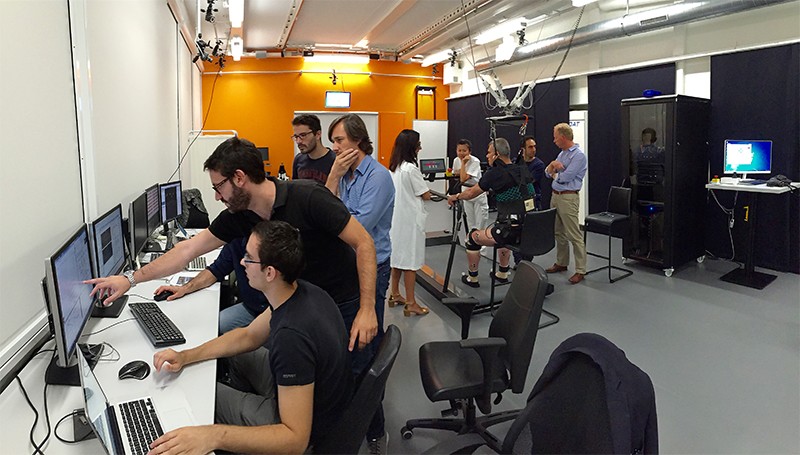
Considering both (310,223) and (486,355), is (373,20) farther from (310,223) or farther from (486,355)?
(486,355)

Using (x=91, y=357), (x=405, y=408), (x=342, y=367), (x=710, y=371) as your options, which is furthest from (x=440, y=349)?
(x=710, y=371)

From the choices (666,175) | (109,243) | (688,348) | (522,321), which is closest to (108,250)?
(109,243)

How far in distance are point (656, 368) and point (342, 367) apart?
2331 mm

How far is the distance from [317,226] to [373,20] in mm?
6367

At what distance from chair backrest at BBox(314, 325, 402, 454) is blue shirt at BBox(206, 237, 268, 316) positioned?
3.34 feet

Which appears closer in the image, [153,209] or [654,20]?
[153,209]

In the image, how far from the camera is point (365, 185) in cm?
266

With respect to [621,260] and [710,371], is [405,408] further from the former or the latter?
[621,260]

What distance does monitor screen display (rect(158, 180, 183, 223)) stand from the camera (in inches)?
142

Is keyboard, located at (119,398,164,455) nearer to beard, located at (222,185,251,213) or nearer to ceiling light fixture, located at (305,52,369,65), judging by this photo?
beard, located at (222,185,251,213)

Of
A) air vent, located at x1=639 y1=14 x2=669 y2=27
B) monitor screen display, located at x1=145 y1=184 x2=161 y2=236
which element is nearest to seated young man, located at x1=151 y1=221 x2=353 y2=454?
monitor screen display, located at x1=145 y1=184 x2=161 y2=236

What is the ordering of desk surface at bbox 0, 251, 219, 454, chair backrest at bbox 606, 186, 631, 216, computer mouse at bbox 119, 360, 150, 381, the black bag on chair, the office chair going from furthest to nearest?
chair backrest at bbox 606, 186, 631, 216, the black bag on chair, computer mouse at bbox 119, 360, 150, 381, desk surface at bbox 0, 251, 219, 454, the office chair

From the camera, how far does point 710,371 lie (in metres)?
2.95

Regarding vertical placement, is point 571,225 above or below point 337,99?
below
